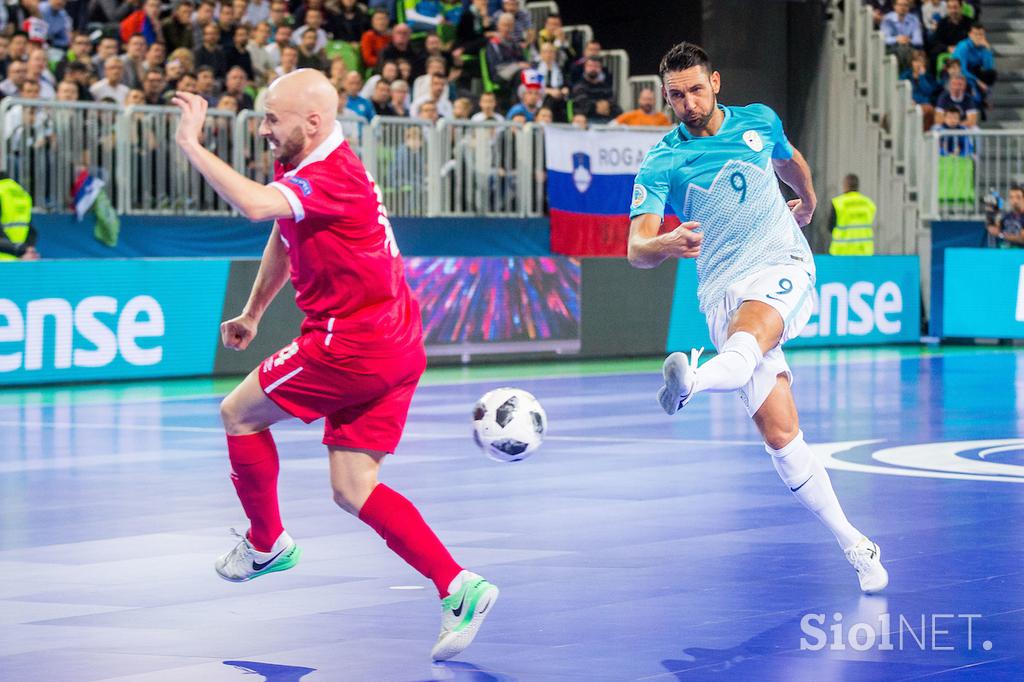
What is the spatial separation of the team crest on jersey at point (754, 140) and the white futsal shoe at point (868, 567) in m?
1.82

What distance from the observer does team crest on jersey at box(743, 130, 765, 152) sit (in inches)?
326

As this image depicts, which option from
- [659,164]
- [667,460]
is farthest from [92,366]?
[659,164]

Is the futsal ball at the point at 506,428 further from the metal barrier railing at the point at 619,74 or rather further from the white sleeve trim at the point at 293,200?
the metal barrier railing at the point at 619,74

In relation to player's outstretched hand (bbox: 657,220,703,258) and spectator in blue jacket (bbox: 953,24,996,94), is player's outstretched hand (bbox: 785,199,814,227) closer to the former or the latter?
player's outstretched hand (bbox: 657,220,703,258)

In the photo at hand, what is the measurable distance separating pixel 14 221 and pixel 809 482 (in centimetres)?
1302

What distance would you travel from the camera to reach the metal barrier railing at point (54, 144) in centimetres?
1959

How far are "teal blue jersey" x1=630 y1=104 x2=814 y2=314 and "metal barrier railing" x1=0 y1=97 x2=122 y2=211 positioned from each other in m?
12.7

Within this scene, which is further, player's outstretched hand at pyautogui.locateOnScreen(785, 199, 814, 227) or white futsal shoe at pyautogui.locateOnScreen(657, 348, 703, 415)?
player's outstretched hand at pyautogui.locateOnScreen(785, 199, 814, 227)

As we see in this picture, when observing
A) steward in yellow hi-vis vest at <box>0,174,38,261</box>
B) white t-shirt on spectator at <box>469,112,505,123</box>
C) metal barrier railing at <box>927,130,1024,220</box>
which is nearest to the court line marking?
steward in yellow hi-vis vest at <box>0,174,38,261</box>

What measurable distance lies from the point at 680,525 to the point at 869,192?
2171 centimetres

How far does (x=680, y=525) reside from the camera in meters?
9.77

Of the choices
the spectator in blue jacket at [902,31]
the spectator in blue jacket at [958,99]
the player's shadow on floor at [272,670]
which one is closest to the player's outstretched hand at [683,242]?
Result: the player's shadow on floor at [272,670]

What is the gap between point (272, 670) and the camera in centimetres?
630

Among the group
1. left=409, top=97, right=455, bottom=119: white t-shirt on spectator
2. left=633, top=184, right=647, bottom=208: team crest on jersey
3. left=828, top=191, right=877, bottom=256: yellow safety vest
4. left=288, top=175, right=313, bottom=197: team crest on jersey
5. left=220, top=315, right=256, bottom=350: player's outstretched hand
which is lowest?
left=220, top=315, right=256, bottom=350: player's outstretched hand
